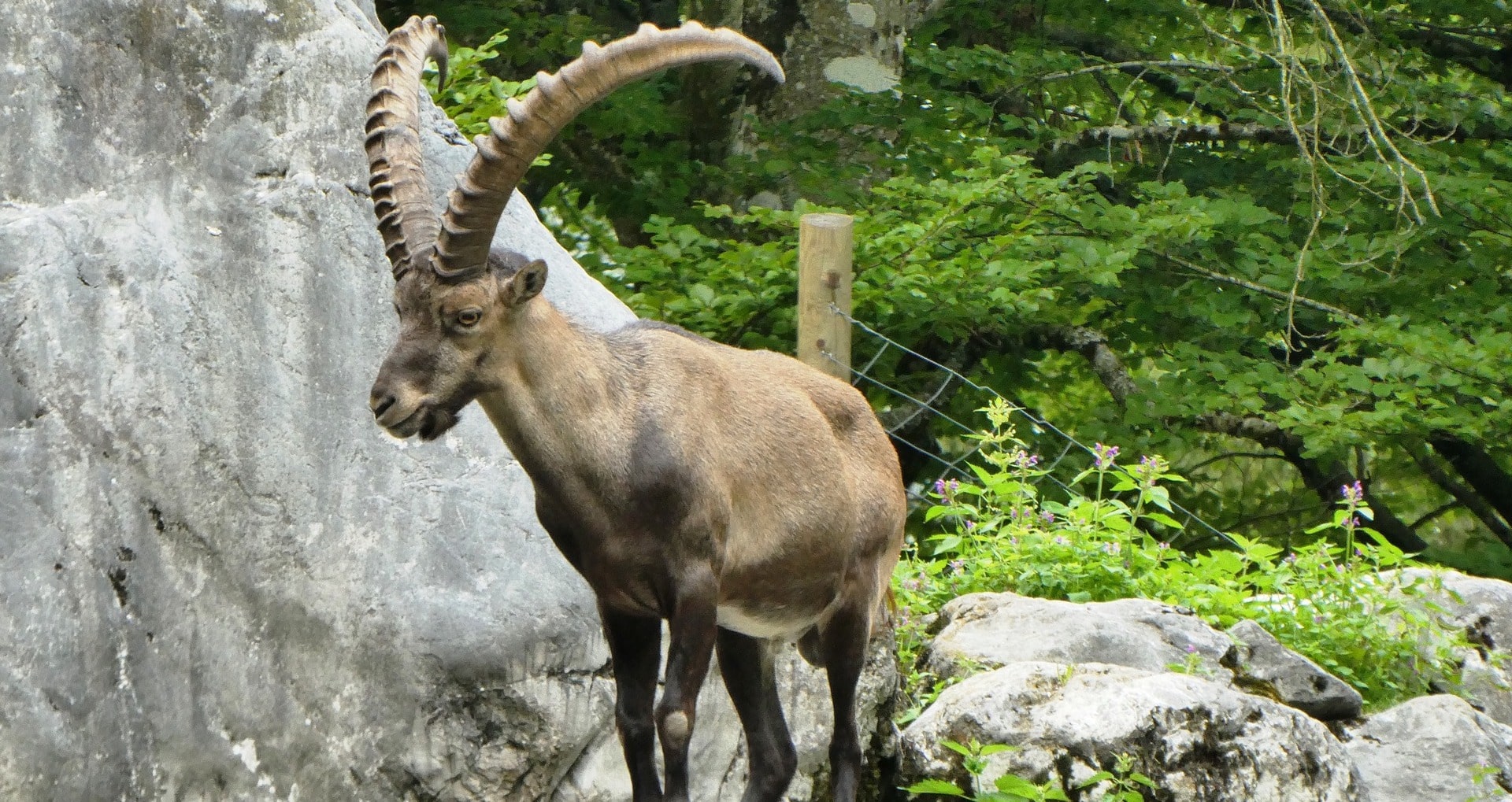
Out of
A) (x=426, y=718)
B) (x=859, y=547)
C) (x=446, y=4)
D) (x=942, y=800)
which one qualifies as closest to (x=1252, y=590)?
(x=942, y=800)

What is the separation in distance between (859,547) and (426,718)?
5.01 feet

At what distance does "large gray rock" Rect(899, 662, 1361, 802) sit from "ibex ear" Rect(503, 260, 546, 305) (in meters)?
2.23

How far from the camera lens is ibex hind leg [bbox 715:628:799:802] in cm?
501

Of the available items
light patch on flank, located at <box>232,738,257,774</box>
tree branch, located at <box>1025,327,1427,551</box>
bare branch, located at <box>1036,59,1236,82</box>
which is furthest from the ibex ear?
bare branch, located at <box>1036,59,1236,82</box>

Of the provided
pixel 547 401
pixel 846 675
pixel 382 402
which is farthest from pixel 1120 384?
pixel 382 402

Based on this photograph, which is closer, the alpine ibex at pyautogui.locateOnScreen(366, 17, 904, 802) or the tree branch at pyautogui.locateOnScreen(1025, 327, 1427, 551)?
the alpine ibex at pyautogui.locateOnScreen(366, 17, 904, 802)

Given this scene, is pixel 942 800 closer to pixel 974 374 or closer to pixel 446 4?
pixel 974 374

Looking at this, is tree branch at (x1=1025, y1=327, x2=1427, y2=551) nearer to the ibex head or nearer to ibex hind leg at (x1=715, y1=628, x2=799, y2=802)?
ibex hind leg at (x1=715, y1=628, x2=799, y2=802)

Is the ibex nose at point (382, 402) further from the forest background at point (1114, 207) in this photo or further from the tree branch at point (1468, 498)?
the tree branch at point (1468, 498)

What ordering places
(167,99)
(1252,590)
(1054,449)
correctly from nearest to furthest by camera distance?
(167,99) → (1252,590) → (1054,449)

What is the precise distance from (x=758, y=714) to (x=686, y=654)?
2.96 ft

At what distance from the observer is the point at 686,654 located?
13.9 feet

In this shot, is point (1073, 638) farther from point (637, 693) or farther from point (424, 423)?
point (424, 423)

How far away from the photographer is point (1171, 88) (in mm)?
13328
